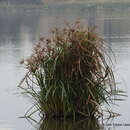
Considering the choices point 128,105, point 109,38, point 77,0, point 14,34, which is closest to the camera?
point 128,105

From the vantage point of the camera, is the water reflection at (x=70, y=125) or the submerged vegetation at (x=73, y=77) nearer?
the water reflection at (x=70, y=125)

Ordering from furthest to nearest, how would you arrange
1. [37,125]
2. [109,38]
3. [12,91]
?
[109,38], [12,91], [37,125]

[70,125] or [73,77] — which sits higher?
[73,77]

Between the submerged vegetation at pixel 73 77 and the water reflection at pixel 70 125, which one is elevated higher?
the submerged vegetation at pixel 73 77

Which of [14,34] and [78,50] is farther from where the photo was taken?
[14,34]

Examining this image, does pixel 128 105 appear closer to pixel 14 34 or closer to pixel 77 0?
pixel 14 34

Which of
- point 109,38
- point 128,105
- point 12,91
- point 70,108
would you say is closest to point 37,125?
point 70,108

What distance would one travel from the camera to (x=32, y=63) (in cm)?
845

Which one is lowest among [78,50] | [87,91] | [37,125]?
[37,125]

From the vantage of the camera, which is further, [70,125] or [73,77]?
[73,77]

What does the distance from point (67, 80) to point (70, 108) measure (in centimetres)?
43

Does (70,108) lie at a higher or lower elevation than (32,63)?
lower

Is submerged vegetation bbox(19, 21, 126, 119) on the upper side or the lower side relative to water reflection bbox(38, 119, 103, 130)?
upper

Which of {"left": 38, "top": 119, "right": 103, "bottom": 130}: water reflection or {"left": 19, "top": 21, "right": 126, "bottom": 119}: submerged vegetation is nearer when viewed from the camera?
{"left": 38, "top": 119, "right": 103, "bottom": 130}: water reflection
